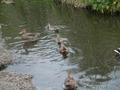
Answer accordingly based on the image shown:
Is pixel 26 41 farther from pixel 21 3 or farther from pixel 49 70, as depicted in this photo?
pixel 21 3

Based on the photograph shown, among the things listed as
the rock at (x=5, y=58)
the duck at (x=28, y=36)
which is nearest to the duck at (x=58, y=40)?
the duck at (x=28, y=36)

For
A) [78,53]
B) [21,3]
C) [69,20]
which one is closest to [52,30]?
[69,20]

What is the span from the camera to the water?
2523cm

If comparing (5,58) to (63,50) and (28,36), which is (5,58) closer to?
(63,50)

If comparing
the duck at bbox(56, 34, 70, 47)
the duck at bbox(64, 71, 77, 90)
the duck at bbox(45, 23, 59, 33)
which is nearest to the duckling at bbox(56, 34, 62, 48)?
the duck at bbox(56, 34, 70, 47)

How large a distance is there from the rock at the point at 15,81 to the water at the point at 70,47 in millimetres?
578

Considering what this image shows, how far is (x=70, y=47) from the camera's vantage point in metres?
32.6

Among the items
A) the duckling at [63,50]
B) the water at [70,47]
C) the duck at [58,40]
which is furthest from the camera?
the duck at [58,40]

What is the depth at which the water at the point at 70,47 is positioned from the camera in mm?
25234

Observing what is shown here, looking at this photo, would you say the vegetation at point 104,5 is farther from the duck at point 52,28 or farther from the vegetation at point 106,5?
the duck at point 52,28

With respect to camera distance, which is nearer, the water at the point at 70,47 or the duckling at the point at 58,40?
the water at the point at 70,47

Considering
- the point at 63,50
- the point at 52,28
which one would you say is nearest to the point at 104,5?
the point at 52,28

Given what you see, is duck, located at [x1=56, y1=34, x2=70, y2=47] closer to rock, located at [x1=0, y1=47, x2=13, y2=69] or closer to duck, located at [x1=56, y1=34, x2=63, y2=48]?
duck, located at [x1=56, y1=34, x2=63, y2=48]

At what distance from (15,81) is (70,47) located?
8.82 meters
